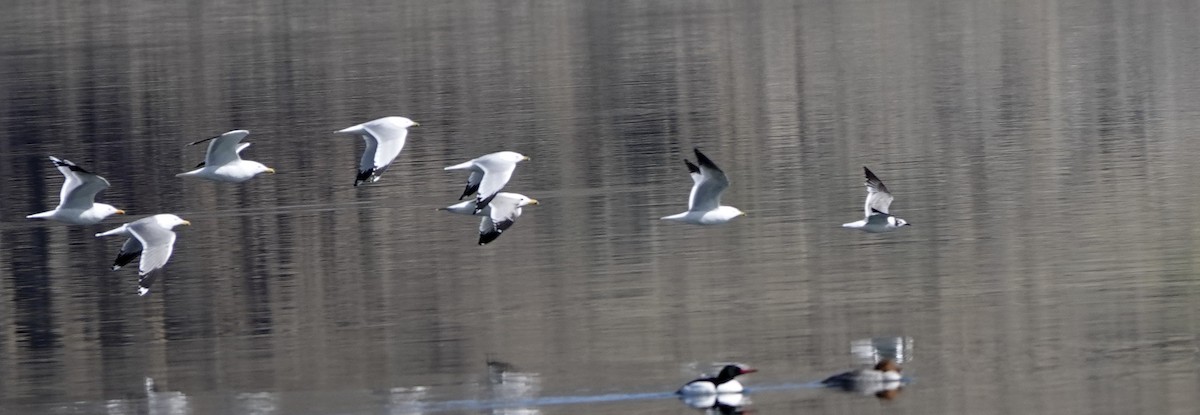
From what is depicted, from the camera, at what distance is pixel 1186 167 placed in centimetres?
2939

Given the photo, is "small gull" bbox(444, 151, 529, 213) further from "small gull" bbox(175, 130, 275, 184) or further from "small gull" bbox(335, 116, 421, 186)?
"small gull" bbox(175, 130, 275, 184)

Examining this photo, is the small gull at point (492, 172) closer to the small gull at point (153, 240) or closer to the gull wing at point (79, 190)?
the small gull at point (153, 240)

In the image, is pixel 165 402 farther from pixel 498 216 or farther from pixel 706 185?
pixel 706 185

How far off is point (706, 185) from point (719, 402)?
18.3ft

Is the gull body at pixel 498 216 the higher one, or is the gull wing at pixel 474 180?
the gull wing at pixel 474 180

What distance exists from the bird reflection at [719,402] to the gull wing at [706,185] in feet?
16.4

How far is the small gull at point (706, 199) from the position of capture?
2198cm

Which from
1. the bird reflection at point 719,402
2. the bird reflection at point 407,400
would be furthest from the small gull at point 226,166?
the bird reflection at point 719,402

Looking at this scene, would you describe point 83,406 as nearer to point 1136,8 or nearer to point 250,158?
Result: point 250,158

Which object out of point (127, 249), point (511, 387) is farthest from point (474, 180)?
point (511, 387)

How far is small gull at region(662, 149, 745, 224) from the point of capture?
72.1 ft

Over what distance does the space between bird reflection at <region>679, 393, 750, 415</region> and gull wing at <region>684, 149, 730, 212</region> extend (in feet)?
16.4

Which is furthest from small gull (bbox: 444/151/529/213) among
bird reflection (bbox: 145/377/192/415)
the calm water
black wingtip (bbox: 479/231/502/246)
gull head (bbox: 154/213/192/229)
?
bird reflection (bbox: 145/377/192/415)

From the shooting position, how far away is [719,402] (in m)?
16.8
